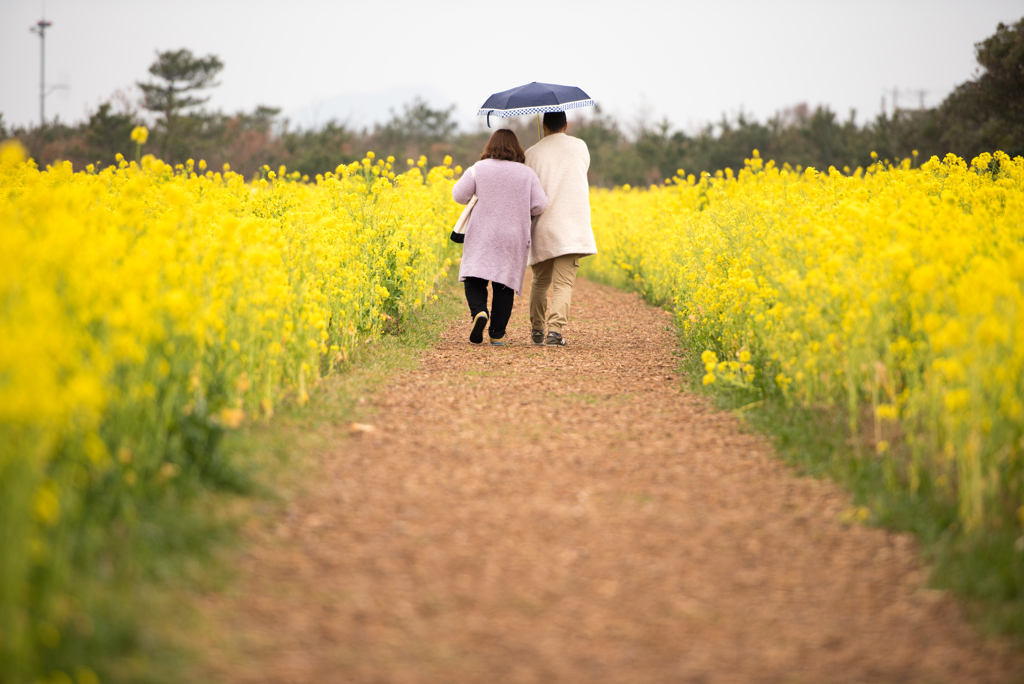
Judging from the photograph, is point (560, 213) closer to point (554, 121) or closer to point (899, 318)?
point (554, 121)

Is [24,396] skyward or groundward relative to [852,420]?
skyward

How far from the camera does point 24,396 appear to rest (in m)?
2.00

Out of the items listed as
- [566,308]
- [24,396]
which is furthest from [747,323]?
[24,396]

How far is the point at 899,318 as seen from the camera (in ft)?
12.0

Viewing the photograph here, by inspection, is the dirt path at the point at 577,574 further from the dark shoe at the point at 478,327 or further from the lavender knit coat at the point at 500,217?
the lavender knit coat at the point at 500,217

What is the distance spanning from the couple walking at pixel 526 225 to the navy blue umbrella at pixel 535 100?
19cm

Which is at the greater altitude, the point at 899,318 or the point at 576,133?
the point at 576,133

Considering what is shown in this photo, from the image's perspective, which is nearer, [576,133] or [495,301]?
[495,301]

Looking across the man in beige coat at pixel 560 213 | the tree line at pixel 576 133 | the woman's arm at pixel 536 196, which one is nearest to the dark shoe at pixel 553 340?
the man in beige coat at pixel 560 213

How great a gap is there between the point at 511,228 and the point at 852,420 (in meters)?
3.53

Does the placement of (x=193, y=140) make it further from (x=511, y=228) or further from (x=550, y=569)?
(x=550, y=569)

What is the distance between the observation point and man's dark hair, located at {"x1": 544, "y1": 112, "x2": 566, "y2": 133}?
6750 millimetres

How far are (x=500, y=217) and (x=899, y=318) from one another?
A: 3.55m

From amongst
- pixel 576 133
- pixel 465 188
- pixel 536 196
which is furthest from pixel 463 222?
pixel 576 133
